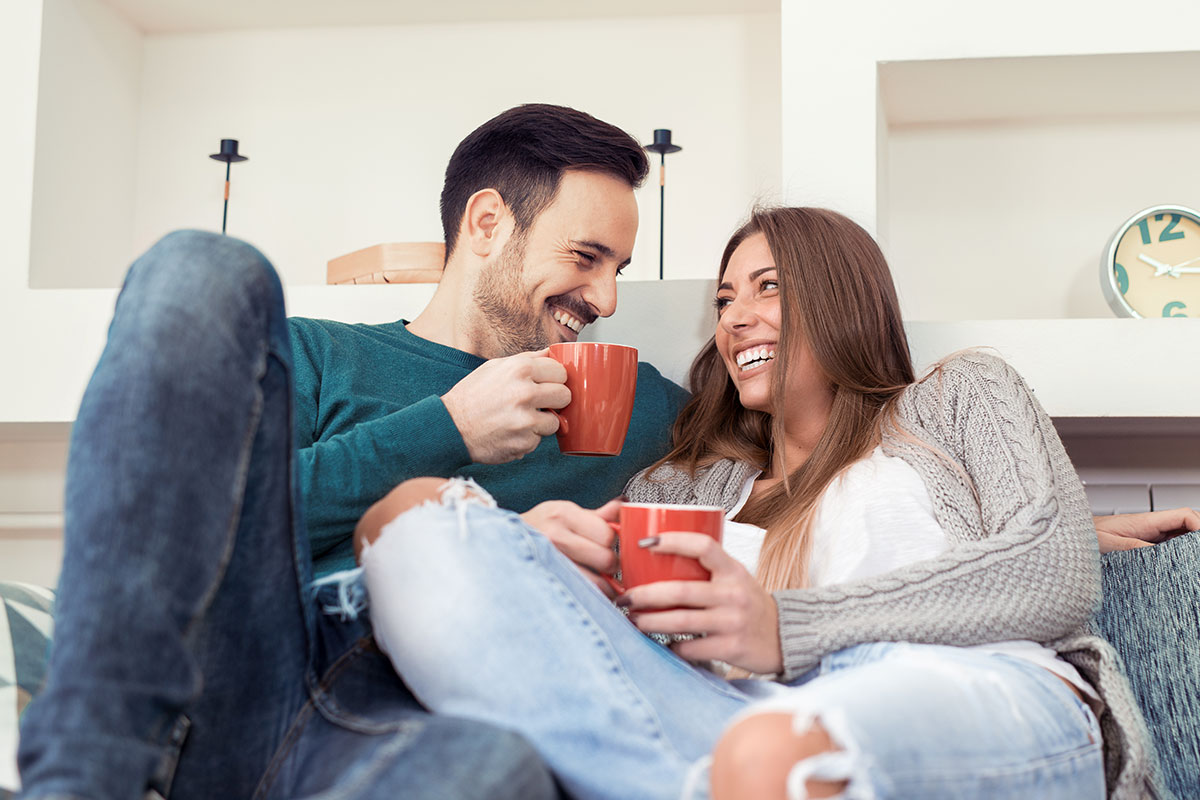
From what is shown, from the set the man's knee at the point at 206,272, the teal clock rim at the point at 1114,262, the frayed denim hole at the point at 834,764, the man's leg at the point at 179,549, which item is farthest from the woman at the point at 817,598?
the teal clock rim at the point at 1114,262

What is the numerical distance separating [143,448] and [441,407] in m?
0.55

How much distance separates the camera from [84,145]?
6.69 ft

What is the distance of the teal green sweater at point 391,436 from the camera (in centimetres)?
108

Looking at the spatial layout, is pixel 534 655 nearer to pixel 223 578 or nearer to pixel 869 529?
pixel 223 578

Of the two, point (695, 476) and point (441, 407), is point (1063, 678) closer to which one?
point (695, 476)

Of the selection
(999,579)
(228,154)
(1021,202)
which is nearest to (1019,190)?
(1021,202)

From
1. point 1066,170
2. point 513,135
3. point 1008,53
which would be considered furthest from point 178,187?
point 1066,170

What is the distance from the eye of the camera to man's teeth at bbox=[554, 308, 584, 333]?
4.91 ft

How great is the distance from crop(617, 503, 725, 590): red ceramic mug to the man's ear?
2.66 feet

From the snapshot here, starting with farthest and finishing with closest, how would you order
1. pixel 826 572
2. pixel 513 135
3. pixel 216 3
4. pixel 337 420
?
pixel 216 3, pixel 513 135, pixel 337 420, pixel 826 572

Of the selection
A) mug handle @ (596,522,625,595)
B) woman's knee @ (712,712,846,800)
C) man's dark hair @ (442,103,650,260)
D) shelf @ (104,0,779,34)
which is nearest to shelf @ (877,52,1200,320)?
shelf @ (104,0,779,34)

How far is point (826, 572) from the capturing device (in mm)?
1091

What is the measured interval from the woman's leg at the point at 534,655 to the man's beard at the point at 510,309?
0.71 meters

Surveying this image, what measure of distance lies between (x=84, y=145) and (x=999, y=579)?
1.90 metres
